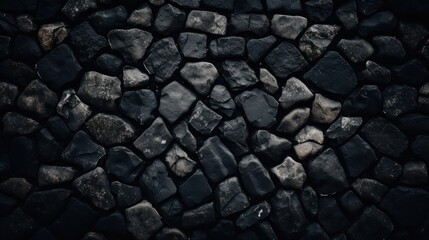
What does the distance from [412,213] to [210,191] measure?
1119 millimetres

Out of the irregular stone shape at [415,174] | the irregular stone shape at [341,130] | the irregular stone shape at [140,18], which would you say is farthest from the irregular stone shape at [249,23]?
the irregular stone shape at [415,174]

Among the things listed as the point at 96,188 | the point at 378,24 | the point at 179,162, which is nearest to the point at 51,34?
the point at 96,188

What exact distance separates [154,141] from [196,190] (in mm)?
347

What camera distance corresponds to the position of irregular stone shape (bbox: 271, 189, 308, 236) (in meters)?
1.50

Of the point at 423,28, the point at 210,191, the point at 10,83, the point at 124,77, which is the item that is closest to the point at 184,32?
the point at 124,77

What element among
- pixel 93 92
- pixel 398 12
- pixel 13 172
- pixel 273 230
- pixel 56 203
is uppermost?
pixel 398 12

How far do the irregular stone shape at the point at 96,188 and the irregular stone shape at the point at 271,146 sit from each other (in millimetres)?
827

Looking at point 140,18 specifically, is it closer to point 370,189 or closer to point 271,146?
point 271,146

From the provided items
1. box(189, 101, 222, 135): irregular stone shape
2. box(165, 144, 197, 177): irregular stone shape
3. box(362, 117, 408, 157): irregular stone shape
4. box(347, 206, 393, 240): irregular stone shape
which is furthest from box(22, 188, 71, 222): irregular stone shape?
box(362, 117, 408, 157): irregular stone shape

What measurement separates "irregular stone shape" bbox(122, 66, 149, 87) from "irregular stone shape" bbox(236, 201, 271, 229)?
89 centimetres

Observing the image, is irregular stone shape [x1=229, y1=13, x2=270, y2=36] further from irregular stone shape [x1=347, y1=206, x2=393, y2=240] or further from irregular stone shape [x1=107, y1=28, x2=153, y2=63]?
irregular stone shape [x1=347, y1=206, x2=393, y2=240]

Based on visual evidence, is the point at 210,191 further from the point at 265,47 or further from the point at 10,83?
the point at 10,83

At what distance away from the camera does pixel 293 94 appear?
1.54 meters

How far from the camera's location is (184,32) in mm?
1562
